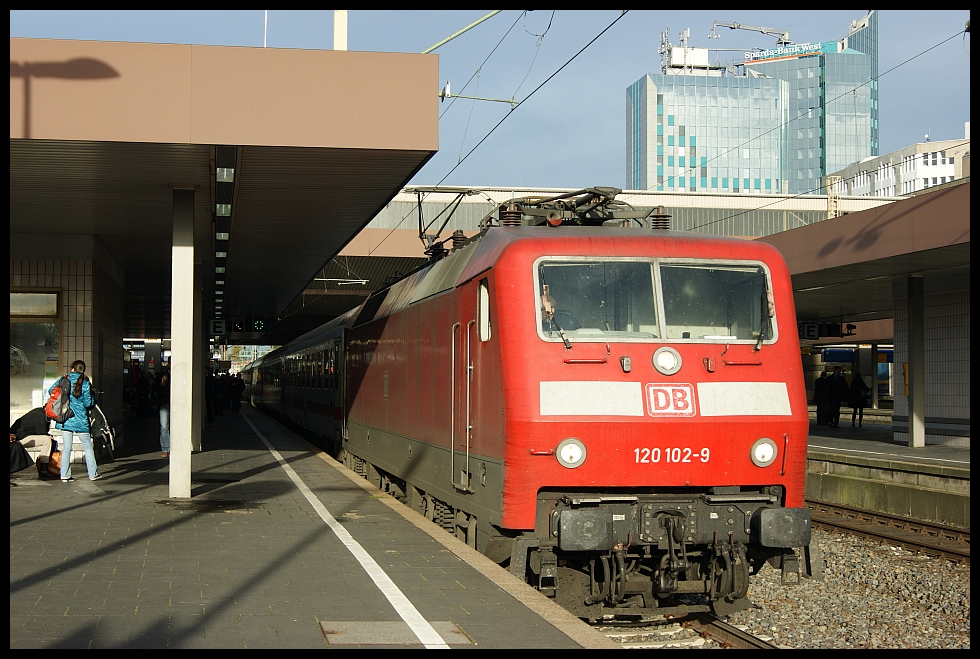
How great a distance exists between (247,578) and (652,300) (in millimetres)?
3802

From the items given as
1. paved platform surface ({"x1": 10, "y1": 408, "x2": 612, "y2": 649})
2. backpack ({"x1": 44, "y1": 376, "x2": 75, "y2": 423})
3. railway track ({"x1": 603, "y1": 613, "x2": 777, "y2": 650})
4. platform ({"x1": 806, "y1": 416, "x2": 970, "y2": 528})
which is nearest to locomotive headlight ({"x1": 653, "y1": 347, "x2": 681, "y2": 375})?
paved platform surface ({"x1": 10, "y1": 408, "x2": 612, "y2": 649})

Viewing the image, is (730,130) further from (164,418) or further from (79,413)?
(79,413)

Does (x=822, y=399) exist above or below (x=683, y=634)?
above

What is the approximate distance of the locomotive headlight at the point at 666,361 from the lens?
25.2 feet

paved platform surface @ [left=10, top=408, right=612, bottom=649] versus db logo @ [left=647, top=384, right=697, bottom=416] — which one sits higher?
db logo @ [left=647, top=384, right=697, bottom=416]

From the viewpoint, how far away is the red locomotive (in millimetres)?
7422

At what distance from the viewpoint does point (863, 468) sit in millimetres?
17344

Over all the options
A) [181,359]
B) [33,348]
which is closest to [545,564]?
[181,359]

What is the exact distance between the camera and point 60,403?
13344 millimetres

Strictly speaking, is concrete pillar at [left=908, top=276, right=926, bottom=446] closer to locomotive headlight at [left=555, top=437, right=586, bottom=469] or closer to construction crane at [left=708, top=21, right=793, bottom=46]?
locomotive headlight at [left=555, top=437, right=586, bottom=469]

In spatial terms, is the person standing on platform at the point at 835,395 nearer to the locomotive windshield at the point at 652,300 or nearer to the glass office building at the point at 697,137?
the locomotive windshield at the point at 652,300

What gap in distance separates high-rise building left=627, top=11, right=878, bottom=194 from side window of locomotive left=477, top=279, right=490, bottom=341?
14438 cm

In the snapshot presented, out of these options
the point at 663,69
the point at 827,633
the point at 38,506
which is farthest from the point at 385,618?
the point at 663,69

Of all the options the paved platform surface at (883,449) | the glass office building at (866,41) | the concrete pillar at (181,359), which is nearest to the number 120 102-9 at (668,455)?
the concrete pillar at (181,359)
